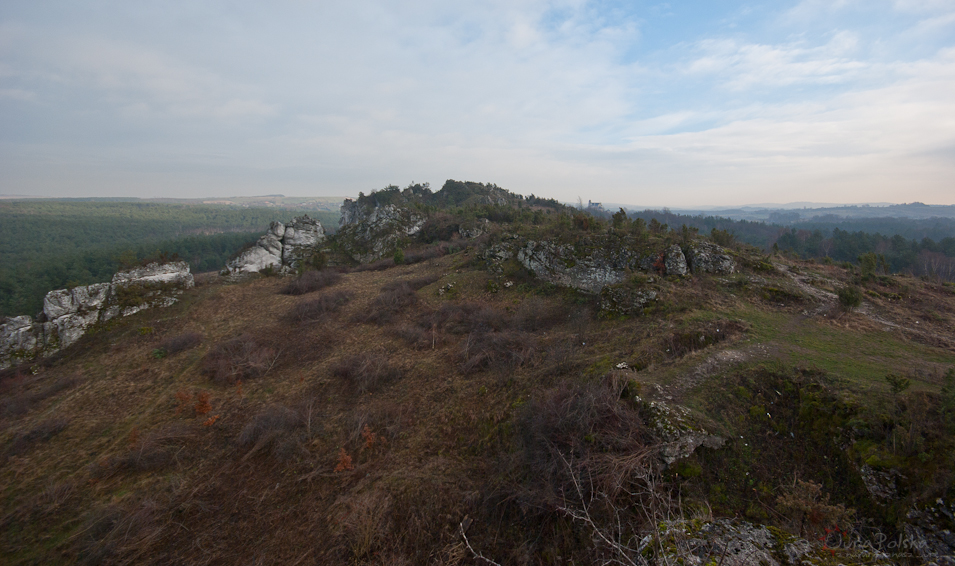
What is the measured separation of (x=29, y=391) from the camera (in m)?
11.9

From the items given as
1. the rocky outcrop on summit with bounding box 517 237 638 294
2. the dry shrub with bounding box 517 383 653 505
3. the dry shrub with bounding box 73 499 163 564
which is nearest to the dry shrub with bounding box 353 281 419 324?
the rocky outcrop on summit with bounding box 517 237 638 294

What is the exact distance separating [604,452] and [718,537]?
2.58 m

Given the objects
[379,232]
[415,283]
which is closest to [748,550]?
[415,283]

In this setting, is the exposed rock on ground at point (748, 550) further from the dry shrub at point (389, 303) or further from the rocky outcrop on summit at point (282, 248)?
the rocky outcrop on summit at point (282, 248)

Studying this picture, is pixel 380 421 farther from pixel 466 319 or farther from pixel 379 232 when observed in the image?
pixel 379 232

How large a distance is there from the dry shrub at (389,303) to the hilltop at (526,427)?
326 millimetres

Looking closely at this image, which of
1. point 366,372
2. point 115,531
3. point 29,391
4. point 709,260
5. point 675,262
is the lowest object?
point 29,391

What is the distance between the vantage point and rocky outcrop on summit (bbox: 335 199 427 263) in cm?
2911

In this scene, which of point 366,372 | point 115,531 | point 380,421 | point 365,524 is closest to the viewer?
point 365,524

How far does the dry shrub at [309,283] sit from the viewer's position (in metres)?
19.5

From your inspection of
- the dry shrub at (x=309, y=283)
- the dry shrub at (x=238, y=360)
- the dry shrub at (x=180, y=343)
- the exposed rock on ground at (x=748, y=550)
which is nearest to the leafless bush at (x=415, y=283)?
the dry shrub at (x=309, y=283)

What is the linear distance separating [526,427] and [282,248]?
25.4 metres

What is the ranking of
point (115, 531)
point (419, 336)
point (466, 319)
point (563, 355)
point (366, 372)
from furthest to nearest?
point (466, 319) < point (419, 336) < point (366, 372) < point (563, 355) < point (115, 531)

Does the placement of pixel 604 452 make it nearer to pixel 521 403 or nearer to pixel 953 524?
pixel 521 403
